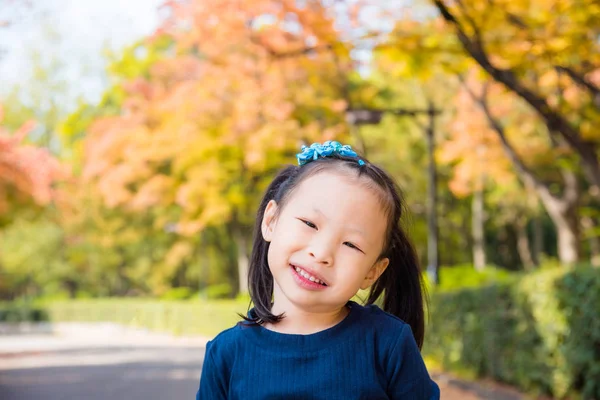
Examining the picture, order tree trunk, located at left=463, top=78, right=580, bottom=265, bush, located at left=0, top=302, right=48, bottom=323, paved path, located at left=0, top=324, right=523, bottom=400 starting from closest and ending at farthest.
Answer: paved path, located at left=0, top=324, right=523, bottom=400 → tree trunk, located at left=463, top=78, right=580, bottom=265 → bush, located at left=0, top=302, right=48, bottom=323

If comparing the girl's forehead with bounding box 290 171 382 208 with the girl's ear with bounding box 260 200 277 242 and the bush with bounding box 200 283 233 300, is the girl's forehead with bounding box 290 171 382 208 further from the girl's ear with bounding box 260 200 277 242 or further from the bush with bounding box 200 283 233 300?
the bush with bounding box 200 283 233 300

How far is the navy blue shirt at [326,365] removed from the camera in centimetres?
201

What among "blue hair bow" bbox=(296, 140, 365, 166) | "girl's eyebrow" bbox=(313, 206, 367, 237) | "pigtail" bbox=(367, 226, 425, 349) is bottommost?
"pigtail" bbox=(367, 226, 425, 349)

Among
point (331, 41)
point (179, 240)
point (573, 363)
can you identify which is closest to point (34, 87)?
point (179, 240)

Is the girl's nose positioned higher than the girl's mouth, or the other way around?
the girl's nose

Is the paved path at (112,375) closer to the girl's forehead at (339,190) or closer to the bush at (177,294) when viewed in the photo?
the girl's forehead at (339,190)

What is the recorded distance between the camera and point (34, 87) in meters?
46.5

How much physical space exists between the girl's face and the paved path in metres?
7.92

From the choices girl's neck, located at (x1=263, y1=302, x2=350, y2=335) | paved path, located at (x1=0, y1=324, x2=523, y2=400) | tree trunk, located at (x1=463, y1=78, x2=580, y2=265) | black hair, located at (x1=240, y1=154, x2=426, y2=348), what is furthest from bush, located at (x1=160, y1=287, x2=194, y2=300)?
girl's neck, located at (x1=263, y1=302, x2=350, y2=335)

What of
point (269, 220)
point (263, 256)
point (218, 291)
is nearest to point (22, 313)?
point (218, 291)

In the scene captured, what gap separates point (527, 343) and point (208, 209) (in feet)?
53.5

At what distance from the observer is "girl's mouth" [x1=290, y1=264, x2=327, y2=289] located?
6.70ft

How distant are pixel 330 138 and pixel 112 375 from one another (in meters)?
8.75

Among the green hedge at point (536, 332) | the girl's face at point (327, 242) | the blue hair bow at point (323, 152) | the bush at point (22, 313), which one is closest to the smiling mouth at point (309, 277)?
the girl's face at point (327, 242)
